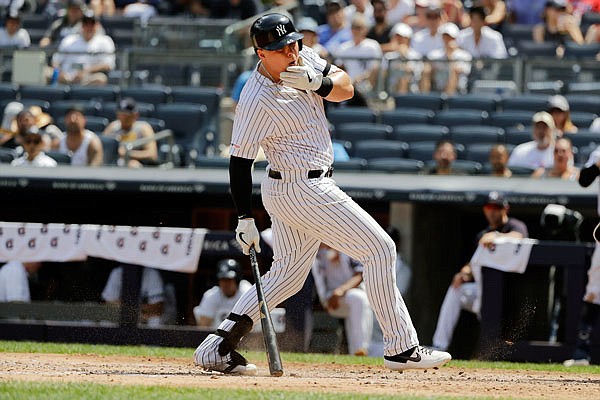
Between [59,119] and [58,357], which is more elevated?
[59,119]

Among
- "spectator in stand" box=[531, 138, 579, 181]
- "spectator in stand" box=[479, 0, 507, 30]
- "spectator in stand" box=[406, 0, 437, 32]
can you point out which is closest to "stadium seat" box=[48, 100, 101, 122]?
"spectator in stand" box=[406, 0, 437, 32]

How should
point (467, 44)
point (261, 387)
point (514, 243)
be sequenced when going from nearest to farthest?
1. point (261, 387)
2. point (514, 243)
3. point (467, 44)

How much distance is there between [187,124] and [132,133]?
0.78 meters

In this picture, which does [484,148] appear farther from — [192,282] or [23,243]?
[23,243]

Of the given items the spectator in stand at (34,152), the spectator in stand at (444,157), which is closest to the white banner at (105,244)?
the spectator in stand at (34,152)

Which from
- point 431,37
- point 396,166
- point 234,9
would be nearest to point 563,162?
point 396,166

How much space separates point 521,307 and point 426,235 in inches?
69.1

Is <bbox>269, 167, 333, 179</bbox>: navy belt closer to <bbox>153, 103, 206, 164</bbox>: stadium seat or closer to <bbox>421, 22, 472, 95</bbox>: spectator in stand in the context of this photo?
<bbox>153, 103, 206, 164</bbox>: stadium seat

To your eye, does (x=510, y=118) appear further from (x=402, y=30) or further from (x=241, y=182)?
(x=241, y=182)

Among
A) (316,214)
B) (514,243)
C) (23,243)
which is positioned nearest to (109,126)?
(23,243)

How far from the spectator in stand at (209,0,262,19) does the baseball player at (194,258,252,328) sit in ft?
19.8

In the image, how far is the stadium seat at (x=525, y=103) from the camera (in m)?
12.5

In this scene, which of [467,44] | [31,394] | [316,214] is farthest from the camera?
[467,44]

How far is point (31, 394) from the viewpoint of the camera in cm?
507
